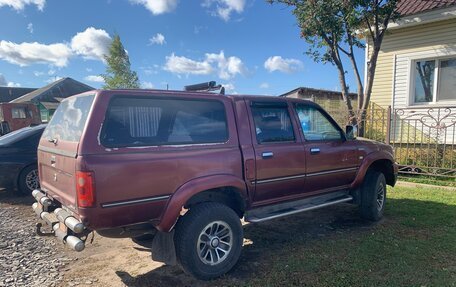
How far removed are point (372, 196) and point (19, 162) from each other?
6.85 metres

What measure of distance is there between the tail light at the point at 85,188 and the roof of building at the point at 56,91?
1528 inches

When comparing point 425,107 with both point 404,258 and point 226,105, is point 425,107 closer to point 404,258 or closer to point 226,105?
point 404,258

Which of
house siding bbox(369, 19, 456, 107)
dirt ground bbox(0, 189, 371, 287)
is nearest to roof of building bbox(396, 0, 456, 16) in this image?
house siding bbox(369, 19, 456, 107)

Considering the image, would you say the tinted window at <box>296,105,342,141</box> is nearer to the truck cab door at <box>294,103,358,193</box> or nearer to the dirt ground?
the truck cab door at <box>294,103,358,193</box>

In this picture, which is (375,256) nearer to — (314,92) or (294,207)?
(294,207)

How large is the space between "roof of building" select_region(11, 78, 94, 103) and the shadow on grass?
38.0 meters

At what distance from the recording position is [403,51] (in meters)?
10.5

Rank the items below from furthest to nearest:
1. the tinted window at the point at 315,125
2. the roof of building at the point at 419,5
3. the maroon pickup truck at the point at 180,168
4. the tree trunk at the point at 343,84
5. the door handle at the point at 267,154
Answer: the tree trunk at the point at 343,84
the roof of building at the point at 419,5
the tinted window at the point at 315,125
the door handle at the point at 267,154
the maroon pickup truck at the point at 180,168

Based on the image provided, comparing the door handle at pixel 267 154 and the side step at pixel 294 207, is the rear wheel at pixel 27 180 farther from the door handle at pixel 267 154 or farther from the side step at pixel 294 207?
the door handle at pixel 267 154

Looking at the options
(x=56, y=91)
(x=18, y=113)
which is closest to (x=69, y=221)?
(x=18, y=113)

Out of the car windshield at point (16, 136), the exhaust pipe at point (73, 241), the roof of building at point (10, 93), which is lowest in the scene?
the exhaust pipe at point (73, 241)

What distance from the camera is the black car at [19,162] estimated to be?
23.4 ft

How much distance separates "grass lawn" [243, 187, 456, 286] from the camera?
3.61m

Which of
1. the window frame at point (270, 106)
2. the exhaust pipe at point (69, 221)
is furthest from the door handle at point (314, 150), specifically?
the exhaust pipe at point (69, 221)
